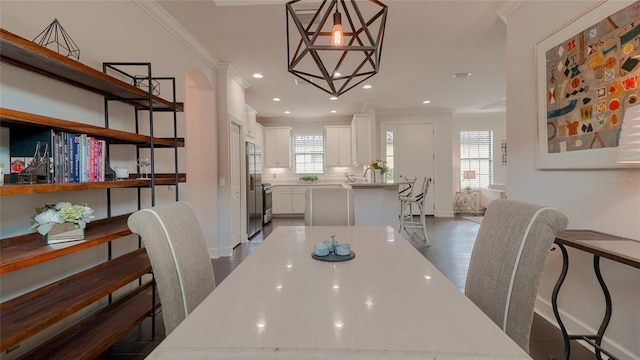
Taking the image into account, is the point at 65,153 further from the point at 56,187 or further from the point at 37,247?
the point at 37,247

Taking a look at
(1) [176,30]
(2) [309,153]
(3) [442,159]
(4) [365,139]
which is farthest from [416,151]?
(1) [176,30]

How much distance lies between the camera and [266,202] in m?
6.38

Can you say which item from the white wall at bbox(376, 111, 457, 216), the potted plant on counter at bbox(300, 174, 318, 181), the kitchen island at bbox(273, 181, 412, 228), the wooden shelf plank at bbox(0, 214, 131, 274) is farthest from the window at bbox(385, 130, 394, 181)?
the wooden shelf plank at bbox(0, 214, 131, 274)

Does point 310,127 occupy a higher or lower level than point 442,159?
higher

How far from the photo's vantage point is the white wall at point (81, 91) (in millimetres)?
1447

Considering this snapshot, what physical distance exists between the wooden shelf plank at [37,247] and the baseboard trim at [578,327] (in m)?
2.95

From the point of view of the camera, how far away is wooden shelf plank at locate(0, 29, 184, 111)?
123cm

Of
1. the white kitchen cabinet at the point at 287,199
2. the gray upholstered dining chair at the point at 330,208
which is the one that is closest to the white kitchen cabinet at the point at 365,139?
the white kitchen cabinet at the point at 287,199

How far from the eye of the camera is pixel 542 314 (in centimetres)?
234

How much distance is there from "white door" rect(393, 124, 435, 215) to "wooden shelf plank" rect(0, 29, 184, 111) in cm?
590

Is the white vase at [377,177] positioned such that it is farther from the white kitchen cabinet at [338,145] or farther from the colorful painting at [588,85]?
the colorful painting at [588,85]

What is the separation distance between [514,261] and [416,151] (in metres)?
6.46

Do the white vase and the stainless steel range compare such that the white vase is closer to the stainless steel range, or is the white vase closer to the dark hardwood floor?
the dark hardwood floor

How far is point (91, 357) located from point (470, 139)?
8510mm
